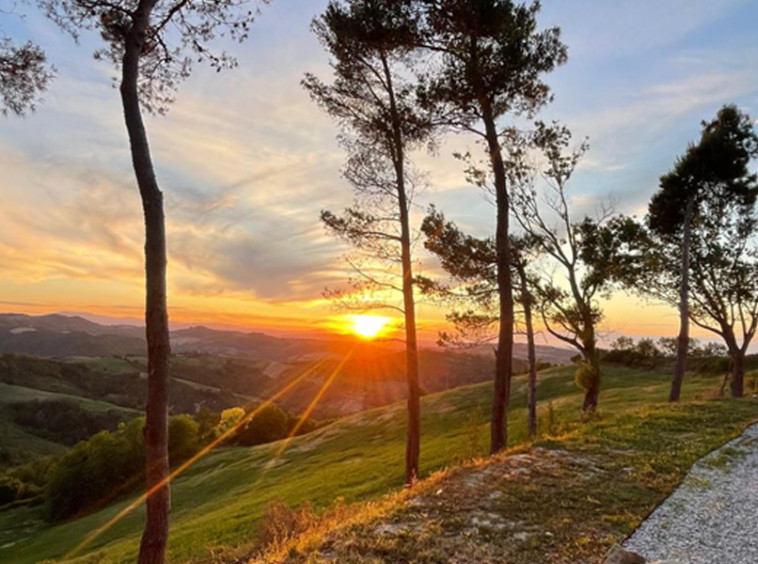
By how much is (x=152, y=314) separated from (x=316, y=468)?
105ft

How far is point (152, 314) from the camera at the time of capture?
7.60 m

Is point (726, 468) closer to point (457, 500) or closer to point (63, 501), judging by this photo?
point (457, 500)

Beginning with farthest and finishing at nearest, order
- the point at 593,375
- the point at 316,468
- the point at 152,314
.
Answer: the point at 316,468, the point at 593,375, the point at 152,314

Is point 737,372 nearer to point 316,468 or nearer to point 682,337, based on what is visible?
point 682,337

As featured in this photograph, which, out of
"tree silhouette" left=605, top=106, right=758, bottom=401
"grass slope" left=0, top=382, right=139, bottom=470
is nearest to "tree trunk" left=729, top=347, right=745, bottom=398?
"tree silhouette" left=605, top=106, right=758, bottom=401

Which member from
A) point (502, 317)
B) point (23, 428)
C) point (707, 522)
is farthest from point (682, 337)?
point (23, 428)

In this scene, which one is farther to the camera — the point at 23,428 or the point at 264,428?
the point at 23,428

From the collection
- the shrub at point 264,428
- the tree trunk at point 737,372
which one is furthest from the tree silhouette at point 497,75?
the shrub at point 264,428

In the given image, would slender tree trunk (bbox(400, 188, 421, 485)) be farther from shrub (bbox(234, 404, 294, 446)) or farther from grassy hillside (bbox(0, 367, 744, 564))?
shrub (bbox(234, 404, 294, 446))

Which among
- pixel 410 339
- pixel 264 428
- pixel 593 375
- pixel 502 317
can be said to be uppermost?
pixel 502 317

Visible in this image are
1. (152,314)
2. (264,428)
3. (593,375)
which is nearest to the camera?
(152,314)

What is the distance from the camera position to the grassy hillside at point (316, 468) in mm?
22594

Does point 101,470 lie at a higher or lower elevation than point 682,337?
lower

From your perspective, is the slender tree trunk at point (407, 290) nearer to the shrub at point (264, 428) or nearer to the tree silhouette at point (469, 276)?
the tree silhouette at point (469, 276)
